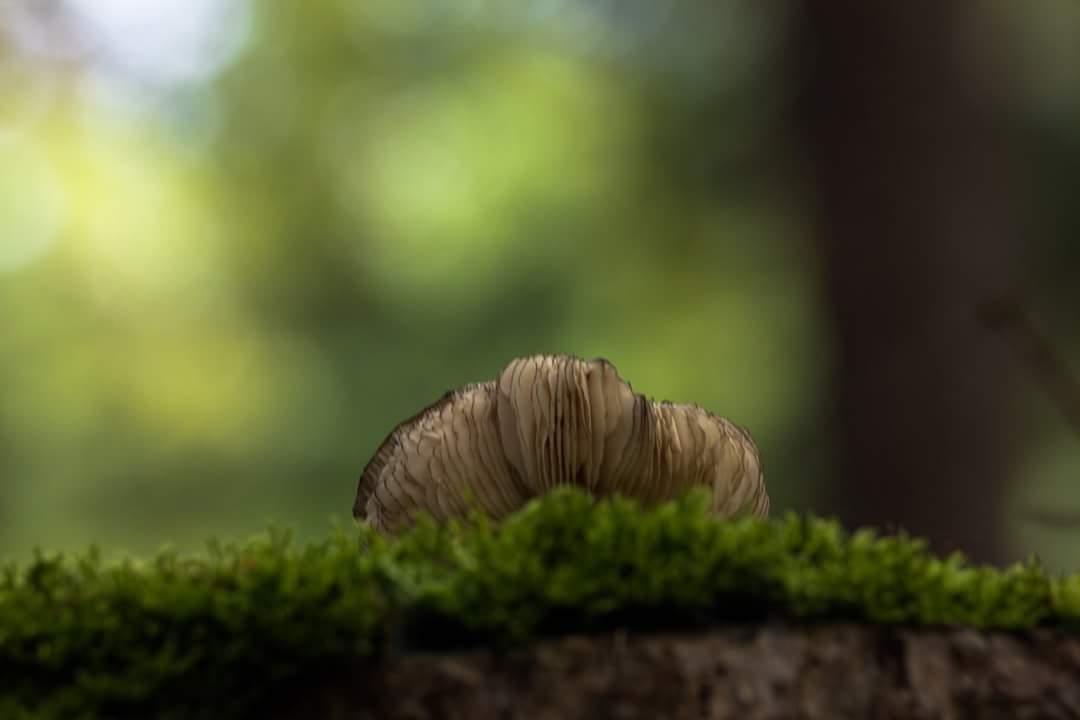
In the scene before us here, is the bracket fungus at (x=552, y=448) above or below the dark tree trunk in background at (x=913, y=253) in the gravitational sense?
below

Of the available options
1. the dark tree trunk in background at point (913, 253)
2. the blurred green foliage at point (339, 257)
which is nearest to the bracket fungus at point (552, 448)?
the dark tree trunk in background at point (913, 253)

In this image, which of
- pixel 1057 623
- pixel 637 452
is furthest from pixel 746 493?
pixel 1057 623

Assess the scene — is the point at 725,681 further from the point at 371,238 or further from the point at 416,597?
the point at 371,238

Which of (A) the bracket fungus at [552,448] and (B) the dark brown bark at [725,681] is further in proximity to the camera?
(A) the bracket fungus at [552,448]

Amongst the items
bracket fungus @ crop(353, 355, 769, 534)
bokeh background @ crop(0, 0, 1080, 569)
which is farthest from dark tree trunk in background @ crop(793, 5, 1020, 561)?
bracket fungus @ crop(353, 355, 769, 534)

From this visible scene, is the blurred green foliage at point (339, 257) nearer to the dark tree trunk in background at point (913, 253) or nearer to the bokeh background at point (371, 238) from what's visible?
the bokeh background at point (371, 238)

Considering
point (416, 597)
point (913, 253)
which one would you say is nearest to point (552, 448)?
point (416, 597)

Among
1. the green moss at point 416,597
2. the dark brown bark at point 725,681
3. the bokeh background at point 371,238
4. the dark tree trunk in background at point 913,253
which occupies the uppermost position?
the bokeh background at point 371,238

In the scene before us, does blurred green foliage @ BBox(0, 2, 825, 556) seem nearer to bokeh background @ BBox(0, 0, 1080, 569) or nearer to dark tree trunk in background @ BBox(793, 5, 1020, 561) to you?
bokeh background @ BBox(0, 0, 1080, 569)
